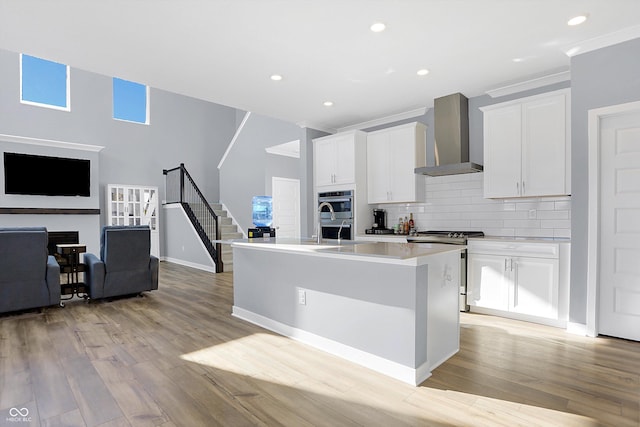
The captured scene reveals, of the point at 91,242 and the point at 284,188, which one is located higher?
the point at 284,188

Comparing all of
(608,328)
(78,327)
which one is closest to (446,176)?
(608,328)

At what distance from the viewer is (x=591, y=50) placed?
Answer: 3.29 meters

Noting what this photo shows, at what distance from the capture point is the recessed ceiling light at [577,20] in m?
2.86

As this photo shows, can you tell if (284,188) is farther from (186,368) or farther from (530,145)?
(186,368)

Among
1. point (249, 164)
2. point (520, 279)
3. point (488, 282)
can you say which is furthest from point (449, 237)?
point (249, 164)

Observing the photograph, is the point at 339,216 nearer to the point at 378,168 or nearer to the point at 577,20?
the point at 378,168

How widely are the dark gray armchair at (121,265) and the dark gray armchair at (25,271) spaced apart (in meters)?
0.48

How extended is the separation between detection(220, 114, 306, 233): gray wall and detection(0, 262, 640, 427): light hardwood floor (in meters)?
5.12

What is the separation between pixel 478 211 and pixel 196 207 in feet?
→ 21.4

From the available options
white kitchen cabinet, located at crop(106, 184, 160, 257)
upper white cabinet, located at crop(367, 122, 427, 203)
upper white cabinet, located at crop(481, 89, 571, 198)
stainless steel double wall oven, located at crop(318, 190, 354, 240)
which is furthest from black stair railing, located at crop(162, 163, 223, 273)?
upper white cabinet, located at crop(481, 89, 571, 198)

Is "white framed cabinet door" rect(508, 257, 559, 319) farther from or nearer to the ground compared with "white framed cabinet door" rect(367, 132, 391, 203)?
nearer to the ground

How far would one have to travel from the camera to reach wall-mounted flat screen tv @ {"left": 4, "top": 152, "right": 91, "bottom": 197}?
268 inches

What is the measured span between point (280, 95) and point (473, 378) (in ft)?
12.7

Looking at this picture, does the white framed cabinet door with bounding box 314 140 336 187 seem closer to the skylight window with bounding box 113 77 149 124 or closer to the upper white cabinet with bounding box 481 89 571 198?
the upper white cabinet with bounding box 481 89 571 198
